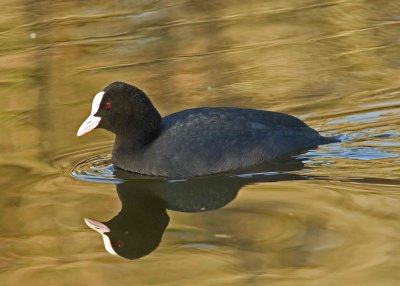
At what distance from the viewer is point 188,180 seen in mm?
8219

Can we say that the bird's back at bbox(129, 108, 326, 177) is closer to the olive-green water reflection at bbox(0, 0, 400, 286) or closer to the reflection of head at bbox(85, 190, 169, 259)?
the olive-green water reflection at bbox(0, 0, 400, 286)

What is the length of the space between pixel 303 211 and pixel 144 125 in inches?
71.2

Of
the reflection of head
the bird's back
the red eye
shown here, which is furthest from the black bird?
the red eye

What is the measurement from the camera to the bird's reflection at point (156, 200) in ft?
22.7

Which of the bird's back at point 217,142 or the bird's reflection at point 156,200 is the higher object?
the bird's back at point 217,142

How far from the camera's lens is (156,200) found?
25.8 feet

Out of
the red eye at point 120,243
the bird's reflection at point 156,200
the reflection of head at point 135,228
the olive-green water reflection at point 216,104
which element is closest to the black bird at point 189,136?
the bird's reflection at point 156,200

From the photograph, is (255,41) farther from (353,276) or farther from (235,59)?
(353,276)

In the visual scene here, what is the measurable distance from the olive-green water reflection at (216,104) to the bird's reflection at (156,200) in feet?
0.33

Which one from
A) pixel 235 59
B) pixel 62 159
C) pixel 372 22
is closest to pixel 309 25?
pixel 372 22

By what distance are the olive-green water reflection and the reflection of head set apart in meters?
0.09

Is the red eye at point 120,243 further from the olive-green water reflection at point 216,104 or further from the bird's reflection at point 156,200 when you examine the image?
the olive-green water reflection at point 216,104

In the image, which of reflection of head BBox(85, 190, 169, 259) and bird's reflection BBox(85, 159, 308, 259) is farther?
bird's reflection BBox(85, 159, 308, 259)

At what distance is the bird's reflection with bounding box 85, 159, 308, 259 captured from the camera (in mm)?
6926
